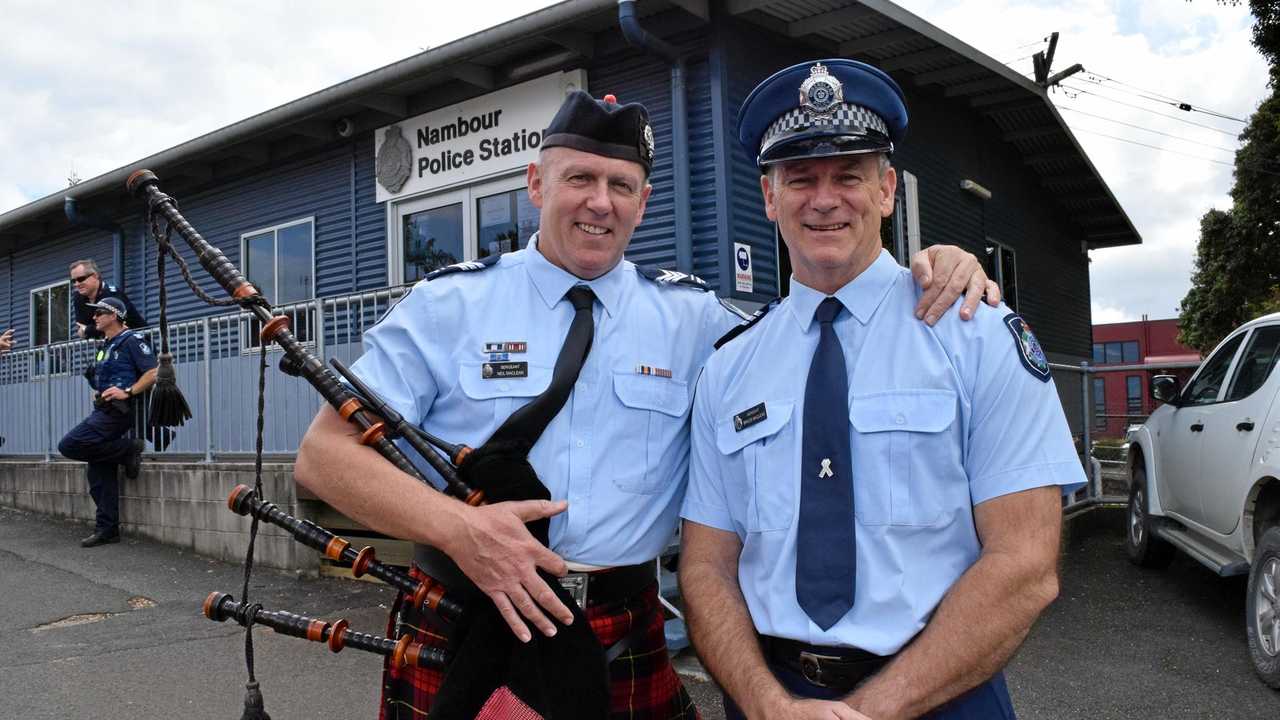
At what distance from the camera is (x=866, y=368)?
75.6 inches

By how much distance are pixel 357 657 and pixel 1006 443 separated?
4281 millimetres

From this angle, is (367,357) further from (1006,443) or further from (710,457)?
(1006,443)

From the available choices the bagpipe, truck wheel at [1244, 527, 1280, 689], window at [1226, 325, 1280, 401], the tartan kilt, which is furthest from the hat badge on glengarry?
window at [1226, 325, 1280, 401]

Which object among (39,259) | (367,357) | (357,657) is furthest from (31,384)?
(367,357)

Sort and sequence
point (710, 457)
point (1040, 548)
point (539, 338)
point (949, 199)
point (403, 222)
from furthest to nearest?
point (949, 199) → point (403, 222) → point (539, 338) → point (710, 457) → point (1040, 548)

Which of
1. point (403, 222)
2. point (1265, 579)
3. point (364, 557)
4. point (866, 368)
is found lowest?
→ point (1265, 579)

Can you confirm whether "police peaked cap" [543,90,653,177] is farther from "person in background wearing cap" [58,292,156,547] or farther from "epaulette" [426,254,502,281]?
"person in background wearing cap" [58,292,156,547]

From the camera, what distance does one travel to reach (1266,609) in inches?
175

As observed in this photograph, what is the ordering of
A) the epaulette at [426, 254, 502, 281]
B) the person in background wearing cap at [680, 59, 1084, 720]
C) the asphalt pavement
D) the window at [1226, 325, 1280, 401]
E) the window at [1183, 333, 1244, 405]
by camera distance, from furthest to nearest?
1. the window at [1183, 333, 1244, 405]
2. the window at [1226, 325, 1280, 401]
3. the asphalt pavement
4. the epaulette at [426, 254, 502, 281]
5. the person in background wearing cap at [680, 59, 1084, 720]

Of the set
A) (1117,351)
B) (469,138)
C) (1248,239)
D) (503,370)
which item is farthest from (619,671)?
(1117,351)

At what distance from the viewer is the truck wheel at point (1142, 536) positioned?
685 cm

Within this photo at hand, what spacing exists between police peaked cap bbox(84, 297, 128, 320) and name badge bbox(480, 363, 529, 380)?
23.9 feet

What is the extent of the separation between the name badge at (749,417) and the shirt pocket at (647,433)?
0.86ft

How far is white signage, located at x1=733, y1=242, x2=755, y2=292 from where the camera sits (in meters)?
7.92
